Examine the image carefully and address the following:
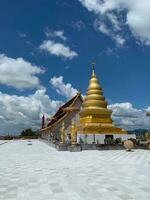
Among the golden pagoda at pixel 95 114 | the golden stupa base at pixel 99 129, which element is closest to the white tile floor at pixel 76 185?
the golden stupa base at pixel 99 129

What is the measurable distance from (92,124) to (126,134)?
4.72m

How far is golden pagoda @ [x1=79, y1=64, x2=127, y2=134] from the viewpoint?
39.6 meters

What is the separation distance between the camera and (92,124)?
40.0 meters

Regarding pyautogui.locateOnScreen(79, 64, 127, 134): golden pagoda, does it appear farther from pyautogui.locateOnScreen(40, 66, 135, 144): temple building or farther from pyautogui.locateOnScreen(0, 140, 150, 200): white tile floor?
pyautogui.locateOnScreen(0, 140, 150, 200): white tile floor

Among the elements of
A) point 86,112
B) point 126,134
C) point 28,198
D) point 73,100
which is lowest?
point 28,198

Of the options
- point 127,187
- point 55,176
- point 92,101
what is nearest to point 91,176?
point 55,176

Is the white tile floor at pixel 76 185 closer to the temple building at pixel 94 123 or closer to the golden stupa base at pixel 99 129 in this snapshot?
the temple building at pixel 94 123

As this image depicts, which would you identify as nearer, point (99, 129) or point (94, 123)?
point (99, 129)

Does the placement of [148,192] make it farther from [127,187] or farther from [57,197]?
[57,197]

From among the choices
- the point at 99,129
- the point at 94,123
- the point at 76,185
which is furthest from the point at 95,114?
the point at 76,185

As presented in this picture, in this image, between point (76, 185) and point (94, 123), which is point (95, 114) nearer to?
point (94, 123)

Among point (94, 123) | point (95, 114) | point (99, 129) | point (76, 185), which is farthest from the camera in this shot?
point (95, 114)

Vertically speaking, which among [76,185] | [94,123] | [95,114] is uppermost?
[95,114]

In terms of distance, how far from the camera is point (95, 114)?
42.2 meters
